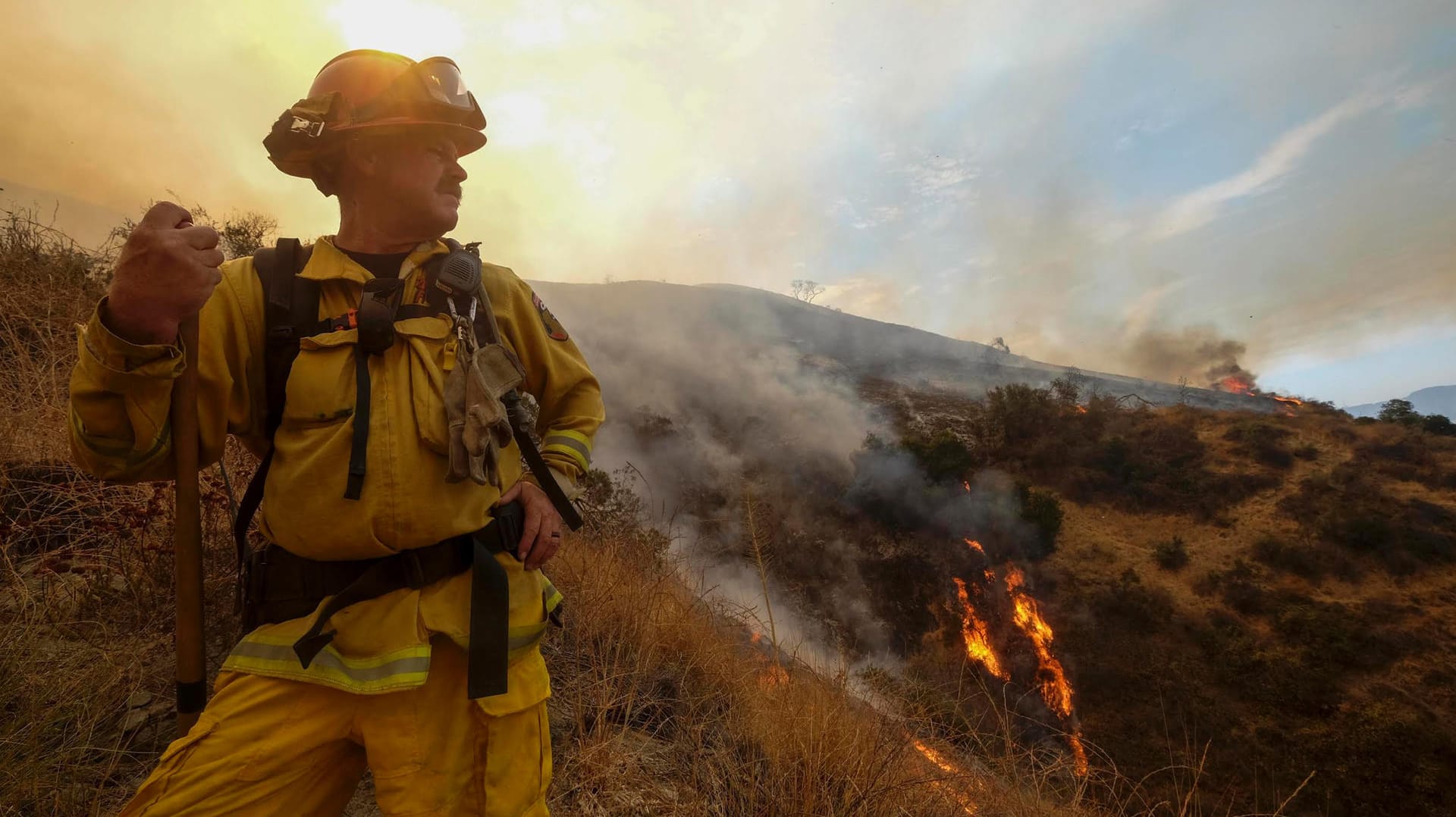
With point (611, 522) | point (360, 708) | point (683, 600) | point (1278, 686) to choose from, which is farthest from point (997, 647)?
point (360, 708)

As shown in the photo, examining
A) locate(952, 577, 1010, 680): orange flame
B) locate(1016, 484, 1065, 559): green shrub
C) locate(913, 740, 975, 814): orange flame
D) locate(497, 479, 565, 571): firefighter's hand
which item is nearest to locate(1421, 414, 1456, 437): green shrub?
locate(1016, 484, 1065, 559): green shrub

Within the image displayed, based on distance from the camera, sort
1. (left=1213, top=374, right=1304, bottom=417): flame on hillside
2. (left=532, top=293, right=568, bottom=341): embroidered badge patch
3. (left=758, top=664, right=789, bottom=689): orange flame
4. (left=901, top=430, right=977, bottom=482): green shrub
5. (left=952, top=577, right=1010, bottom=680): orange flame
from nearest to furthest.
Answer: (left=532, top=293, right=568, bottom=341): embroidered badge patch
(left=758, top=664, right=789, bottom=689): orange flame
(left=952, top=577, right=1010, bottom=680): orange flame
(left=901, top=430, right=977, bottom=482): green shrub
(left=1213, top=374, right=1304, bottom=417): flame on hillside

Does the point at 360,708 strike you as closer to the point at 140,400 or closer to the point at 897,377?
the point at 140,400

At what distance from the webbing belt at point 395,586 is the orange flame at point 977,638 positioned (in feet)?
67.7

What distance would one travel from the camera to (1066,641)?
59.9 ft

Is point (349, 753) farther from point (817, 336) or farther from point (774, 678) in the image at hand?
point (817, 336)

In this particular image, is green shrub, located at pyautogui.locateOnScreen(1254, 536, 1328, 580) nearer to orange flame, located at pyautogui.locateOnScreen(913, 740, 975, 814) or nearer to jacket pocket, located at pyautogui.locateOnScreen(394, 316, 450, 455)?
orange flame, located at pyautogui.locateOnScreen(913, 740, 975, 814)

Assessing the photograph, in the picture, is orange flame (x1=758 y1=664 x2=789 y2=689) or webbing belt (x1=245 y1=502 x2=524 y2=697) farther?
orange flame (x1=758 y1=664 x2=789 y2=689)

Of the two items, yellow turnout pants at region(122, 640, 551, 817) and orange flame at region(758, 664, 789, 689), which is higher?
yellow turnout pants at region(122, 640, 551, 817)

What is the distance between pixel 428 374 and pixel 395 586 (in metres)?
0.47

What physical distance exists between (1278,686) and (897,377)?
2614 centimetres

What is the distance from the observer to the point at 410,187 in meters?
1.46

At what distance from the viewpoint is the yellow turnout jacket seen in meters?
1.13

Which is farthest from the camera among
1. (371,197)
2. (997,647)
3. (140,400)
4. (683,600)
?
(997,647)
